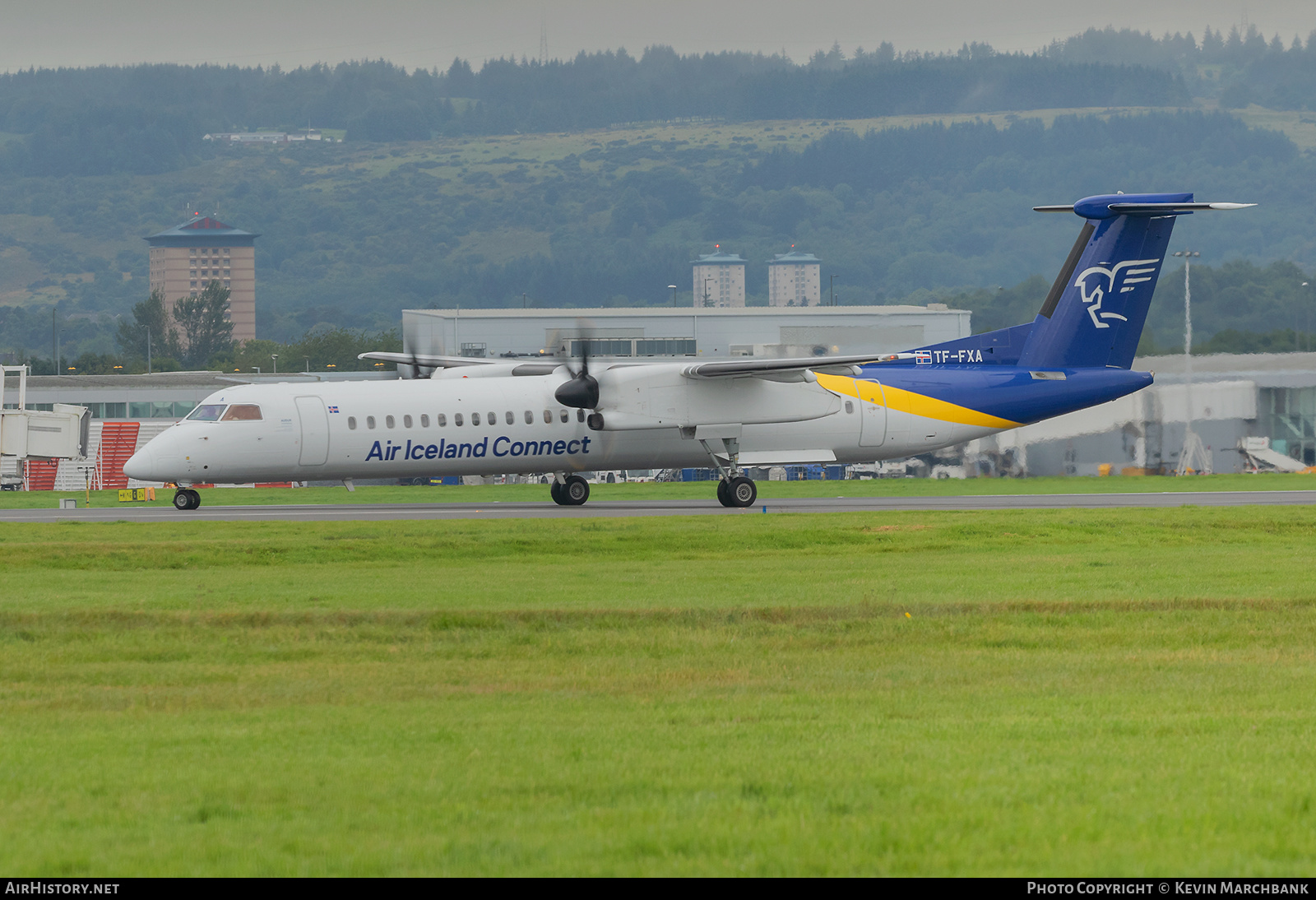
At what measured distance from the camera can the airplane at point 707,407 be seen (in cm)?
3366

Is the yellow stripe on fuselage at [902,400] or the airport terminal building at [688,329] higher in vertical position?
the airport terminal building at [688,329]

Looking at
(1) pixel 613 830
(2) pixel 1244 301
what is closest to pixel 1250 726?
(1) pixel 613 830

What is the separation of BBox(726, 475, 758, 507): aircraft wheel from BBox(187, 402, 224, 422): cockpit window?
40.9 ft

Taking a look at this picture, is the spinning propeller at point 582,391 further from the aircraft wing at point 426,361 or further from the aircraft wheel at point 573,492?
the aircraft wing at point 426,361

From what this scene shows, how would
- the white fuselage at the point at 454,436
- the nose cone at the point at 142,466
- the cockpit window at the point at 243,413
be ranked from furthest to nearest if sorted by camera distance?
the cockpit window at the point at 243,413 → the white fuselage at the point at 454,436 → the nose cone at the point at 142,466

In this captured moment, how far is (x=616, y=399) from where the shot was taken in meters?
35.1

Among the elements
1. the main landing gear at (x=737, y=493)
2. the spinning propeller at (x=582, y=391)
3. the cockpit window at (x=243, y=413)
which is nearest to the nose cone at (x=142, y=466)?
the cockpit window at (x=243, y=413)

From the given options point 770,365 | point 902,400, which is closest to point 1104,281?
point 902,400

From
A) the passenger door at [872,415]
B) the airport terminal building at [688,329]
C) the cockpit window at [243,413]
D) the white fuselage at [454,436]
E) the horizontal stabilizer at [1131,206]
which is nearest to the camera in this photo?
the white fuselage at [454,436]

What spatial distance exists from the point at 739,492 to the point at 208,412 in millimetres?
12996

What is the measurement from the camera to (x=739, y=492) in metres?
36.2

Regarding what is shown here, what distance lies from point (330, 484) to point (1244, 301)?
10661cm

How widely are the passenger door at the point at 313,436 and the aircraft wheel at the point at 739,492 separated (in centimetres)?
994

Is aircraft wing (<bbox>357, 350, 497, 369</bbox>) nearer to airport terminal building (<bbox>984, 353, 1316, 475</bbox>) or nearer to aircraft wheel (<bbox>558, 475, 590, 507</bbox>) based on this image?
aircraft wheel (<bbox>558, 475, 590, 507</bbox>)
